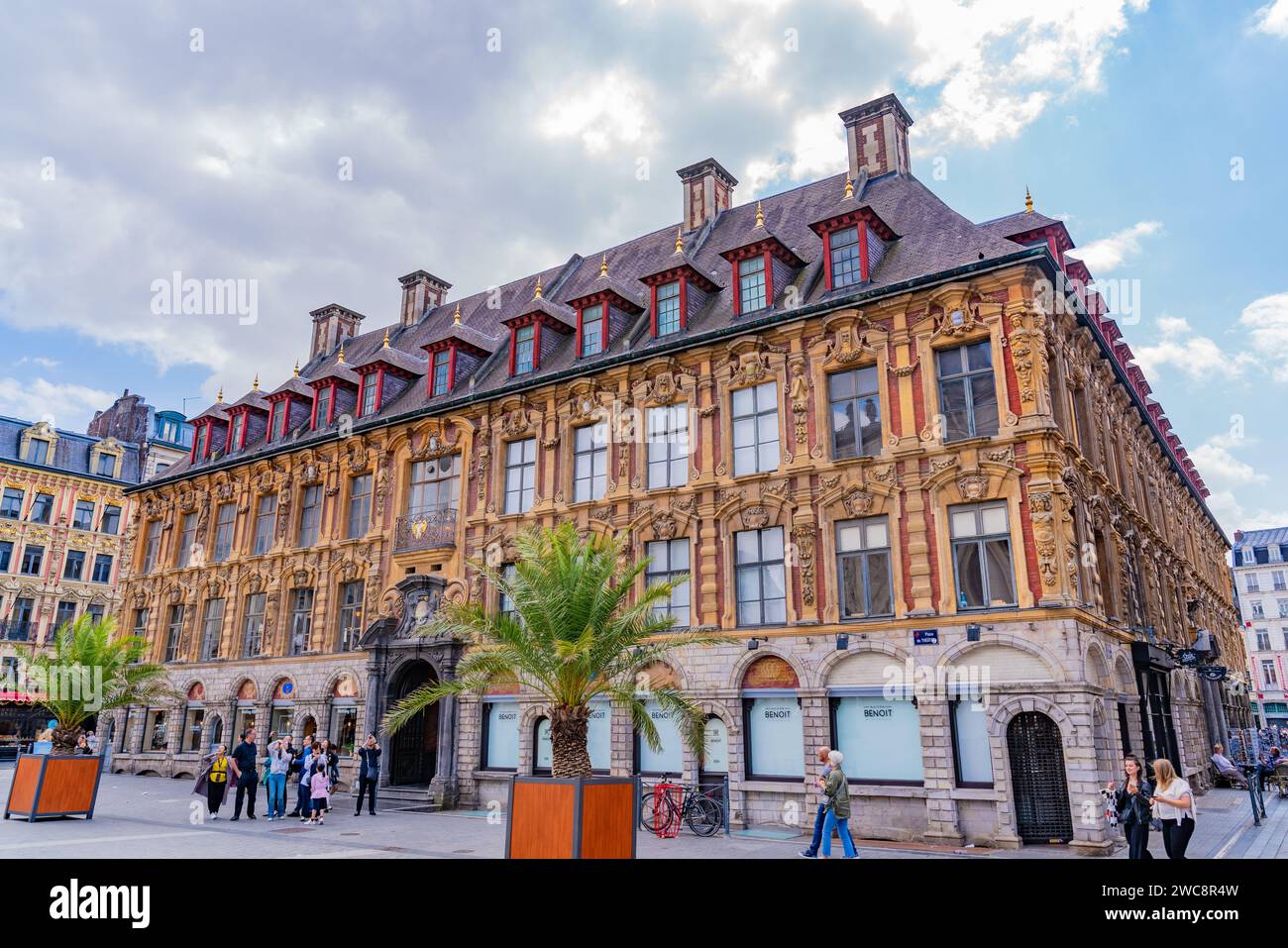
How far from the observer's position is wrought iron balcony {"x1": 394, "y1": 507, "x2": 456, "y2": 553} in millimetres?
27578

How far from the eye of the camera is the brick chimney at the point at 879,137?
2734 centimetres

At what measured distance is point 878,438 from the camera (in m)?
21.0

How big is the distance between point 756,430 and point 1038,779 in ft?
33.2

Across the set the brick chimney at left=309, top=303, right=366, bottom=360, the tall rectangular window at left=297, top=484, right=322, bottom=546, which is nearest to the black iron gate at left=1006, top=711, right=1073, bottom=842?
the tall rectangular window at left=297, top=484, right=322, bottom=546

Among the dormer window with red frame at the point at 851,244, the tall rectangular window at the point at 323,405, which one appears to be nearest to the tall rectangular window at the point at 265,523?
the tall rectangular window at the point at 323,405

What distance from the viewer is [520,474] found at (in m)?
27.1

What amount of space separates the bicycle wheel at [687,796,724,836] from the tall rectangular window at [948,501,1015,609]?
6.86 m

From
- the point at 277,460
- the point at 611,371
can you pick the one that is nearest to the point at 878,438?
→ the point at 611,371

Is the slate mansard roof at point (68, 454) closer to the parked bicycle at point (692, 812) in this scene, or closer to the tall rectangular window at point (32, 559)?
the tall rectangular window at point (32, 559)

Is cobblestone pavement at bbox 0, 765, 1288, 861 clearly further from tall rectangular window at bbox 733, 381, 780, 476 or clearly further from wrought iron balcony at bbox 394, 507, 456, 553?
tall rectangular window at bbox 733, 381, 780, 476

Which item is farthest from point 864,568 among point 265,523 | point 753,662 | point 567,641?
point 265,523

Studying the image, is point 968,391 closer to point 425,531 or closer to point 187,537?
point 425,531

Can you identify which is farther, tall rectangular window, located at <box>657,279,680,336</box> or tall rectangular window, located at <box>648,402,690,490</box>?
tall rectangular window, located at <box>657,279,680,336</box>
